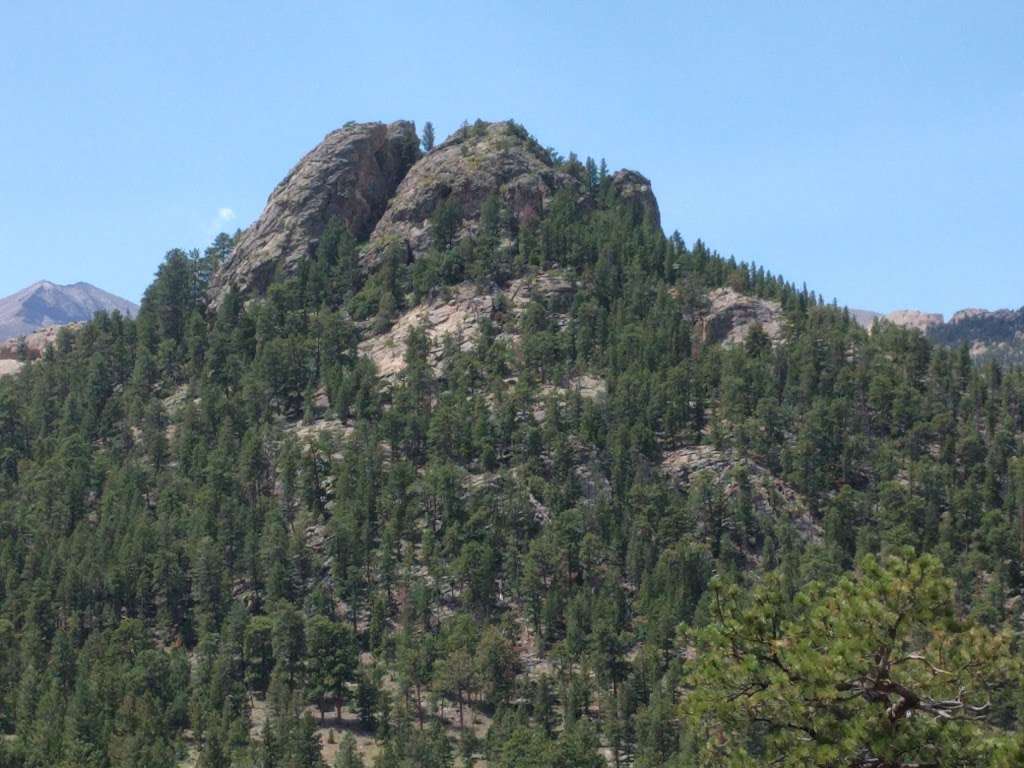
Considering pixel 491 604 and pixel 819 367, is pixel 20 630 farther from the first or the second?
pixel 819 367

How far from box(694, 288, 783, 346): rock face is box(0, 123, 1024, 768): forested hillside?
609 mm

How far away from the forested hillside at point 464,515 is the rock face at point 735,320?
61 cm

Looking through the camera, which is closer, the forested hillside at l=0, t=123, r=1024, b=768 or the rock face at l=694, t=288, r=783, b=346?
the forested hillside at l=0, t=123, r=1024, b=768

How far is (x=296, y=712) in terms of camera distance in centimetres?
12219

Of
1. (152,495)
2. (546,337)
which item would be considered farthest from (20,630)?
(546,337)

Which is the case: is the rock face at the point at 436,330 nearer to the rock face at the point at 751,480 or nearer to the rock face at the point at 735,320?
the rock face at the point at 735,320

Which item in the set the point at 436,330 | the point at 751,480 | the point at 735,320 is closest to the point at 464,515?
the point at 751,480

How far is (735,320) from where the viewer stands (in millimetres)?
192500

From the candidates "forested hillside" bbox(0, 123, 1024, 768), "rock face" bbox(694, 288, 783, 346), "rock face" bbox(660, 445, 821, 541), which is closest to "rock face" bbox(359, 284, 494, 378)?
"forested hillside" bbox(0, 123, 1024, 768)

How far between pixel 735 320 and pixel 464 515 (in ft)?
193

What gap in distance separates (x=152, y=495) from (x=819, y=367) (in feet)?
302

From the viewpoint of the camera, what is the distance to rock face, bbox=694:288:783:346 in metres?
190

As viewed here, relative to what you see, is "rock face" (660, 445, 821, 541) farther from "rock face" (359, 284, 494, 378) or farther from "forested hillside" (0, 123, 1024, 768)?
"rock face" (359, 284, 494, 378)

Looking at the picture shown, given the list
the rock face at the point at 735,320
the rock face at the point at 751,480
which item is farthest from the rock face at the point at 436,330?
the rock face at the point at 751,480
